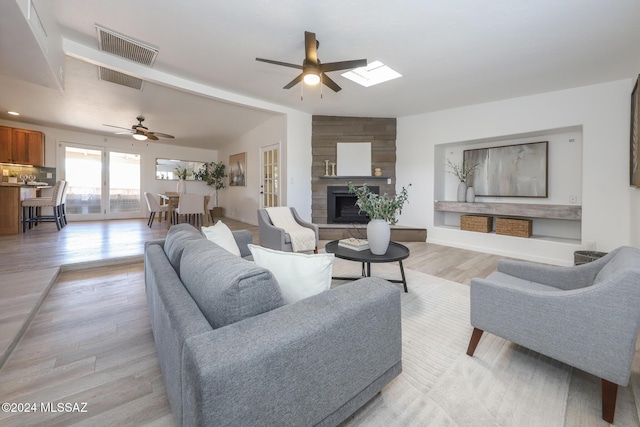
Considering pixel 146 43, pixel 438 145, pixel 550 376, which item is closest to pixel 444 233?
pixel 438 145

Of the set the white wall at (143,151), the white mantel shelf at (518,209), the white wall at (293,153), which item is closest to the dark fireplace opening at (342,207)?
the white wall at (293,153)

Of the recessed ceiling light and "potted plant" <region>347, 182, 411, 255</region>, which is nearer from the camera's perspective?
"potted plant" <region>347, 182, 411, 255</region>

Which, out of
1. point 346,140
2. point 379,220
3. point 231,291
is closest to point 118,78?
point 346,140

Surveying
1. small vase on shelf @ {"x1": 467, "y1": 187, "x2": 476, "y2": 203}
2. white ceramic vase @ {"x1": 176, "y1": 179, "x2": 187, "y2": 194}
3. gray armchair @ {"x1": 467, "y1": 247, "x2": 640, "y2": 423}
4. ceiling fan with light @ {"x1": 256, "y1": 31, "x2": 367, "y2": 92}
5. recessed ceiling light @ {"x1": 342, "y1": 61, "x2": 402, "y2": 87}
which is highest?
recessed ceiling light @ {"x1": 342, "y1": 61, "x2": 402, "y2": 87}

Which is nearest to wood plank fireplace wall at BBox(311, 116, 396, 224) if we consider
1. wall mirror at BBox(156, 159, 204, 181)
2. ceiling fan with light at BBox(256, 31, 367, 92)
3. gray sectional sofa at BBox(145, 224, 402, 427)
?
ceiling fan with light at BBox(256, 31, 367, 92)

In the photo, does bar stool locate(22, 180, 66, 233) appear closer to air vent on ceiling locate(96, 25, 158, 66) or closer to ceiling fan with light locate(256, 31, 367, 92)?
air vent on ceiling locate(96, 25, 158, 66)

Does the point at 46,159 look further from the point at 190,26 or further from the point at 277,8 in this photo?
the point at 277,8

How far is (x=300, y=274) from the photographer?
1.21m

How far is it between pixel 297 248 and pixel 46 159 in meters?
7.46

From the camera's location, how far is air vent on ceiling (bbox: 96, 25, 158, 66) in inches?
106

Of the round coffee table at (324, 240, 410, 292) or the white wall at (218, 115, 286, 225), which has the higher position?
the white wall at (218, 115, 286, 225)

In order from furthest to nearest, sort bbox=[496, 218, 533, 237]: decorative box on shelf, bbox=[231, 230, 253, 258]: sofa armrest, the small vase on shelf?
the small vase on shelf
bbox=[496, 218, 533, 237]: decorative box on shelf
bbox=[231, 230, 253, 258]: sofa armrest

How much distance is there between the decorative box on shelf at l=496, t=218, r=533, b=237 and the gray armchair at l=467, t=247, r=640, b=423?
2805mm

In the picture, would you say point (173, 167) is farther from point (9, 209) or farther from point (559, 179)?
point (559, 179)
